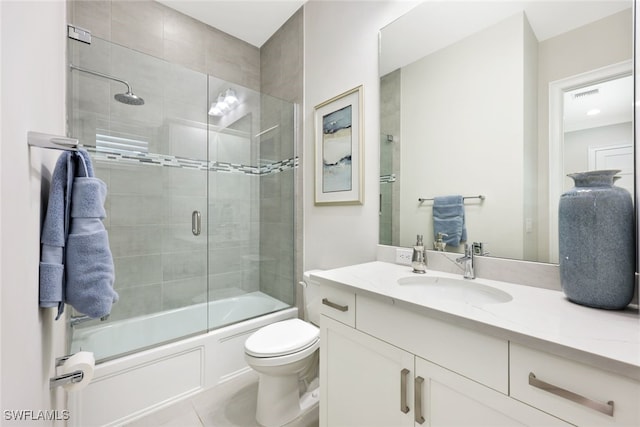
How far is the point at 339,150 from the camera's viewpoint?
1811 millimetres

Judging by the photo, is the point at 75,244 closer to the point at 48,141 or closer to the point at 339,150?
the point at 48,141

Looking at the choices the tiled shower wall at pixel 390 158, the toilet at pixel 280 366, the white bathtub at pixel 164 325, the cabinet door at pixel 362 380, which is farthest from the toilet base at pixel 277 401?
the tiled shower wall at pixel 390 158

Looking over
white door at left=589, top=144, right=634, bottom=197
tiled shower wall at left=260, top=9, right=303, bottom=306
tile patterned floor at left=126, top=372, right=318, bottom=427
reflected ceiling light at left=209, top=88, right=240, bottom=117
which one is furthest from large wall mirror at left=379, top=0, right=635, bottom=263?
reflected ceiling light at left=209, top=88, right=240, bottom=117

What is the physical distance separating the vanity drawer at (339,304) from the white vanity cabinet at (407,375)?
16 mm

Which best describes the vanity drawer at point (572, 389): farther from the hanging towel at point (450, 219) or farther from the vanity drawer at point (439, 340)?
the hanging towel at point (450, 219)

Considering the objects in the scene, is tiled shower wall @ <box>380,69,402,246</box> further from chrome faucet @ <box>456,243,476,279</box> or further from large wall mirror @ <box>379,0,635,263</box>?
chrome faucet @ <box>456,243,476,279</box>

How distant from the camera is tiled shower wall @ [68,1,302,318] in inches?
75.4

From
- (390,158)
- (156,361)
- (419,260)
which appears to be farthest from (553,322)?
(156,361)

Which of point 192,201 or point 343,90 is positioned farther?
point 192,201

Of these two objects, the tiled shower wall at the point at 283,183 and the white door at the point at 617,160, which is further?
the tiled shower wall at the point at 283,183

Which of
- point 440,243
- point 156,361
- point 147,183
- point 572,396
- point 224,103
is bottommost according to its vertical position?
point 156,361

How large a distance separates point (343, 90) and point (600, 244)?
5.04ft

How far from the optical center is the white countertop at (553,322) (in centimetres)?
53

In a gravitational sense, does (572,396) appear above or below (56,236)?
below
